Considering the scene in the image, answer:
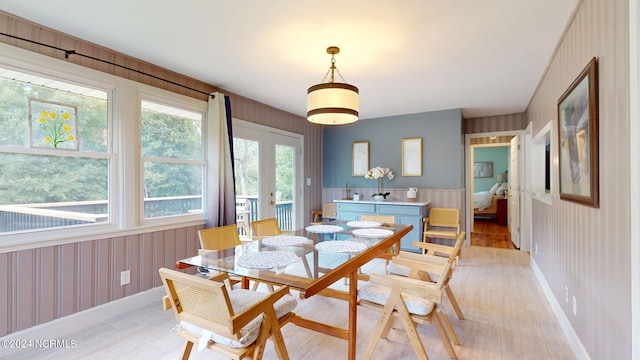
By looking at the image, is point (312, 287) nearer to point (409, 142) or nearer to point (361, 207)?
point (361, 207)

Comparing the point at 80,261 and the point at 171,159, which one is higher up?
the point at 171,159

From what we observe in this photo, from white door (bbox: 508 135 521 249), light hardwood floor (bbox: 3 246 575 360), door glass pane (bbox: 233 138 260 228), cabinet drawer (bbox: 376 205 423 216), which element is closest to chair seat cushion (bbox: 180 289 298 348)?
light hardwood floor (bbox: 3 246 575 360)

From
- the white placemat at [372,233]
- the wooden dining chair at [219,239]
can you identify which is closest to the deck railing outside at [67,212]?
the wooden dining chair at [219,239]

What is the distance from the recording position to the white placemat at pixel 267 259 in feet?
5.41

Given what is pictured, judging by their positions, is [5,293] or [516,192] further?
[516,192]

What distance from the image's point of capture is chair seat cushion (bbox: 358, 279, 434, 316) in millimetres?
1770

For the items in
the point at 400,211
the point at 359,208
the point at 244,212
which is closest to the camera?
the point at 244,212

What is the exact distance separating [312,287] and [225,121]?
8.67 feet

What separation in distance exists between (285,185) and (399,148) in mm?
2073

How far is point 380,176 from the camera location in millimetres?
4961

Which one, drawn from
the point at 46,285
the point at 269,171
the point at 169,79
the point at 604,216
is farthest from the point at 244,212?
the point at 604,216

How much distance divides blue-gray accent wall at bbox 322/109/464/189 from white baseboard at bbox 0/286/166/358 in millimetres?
3600

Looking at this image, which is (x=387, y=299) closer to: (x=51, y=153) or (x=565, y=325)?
(x=565, y=325)

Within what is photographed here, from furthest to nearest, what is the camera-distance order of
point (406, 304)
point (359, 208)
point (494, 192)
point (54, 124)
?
point (494, 192), point (359, 208), point (54, 124), point (406, 304)
